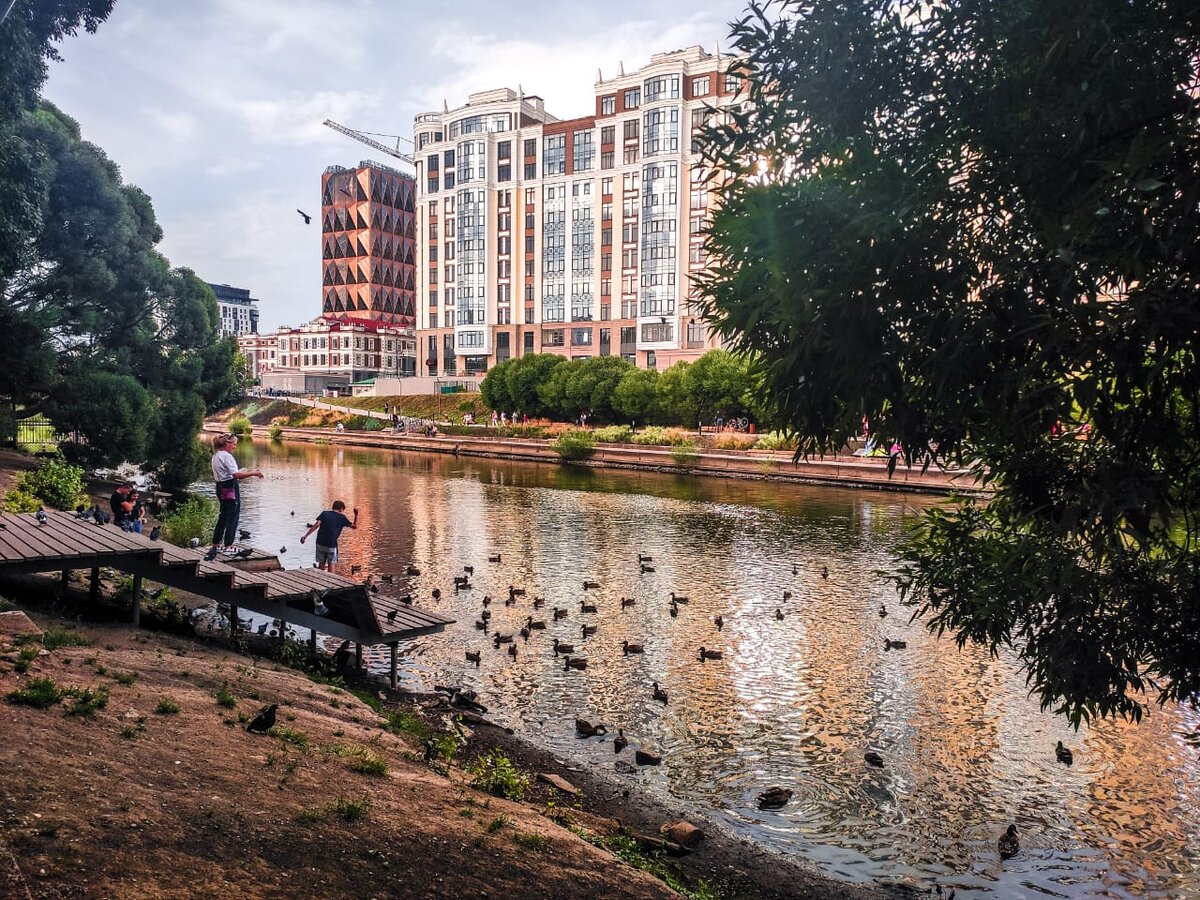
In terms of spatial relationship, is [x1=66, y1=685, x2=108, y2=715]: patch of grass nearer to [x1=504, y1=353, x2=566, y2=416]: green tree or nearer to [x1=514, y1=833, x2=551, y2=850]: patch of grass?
[x1=514, y1=833, x2=551, y2=850]: patch of grass

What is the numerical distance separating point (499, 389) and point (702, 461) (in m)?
34.2

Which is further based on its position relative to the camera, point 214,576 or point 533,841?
point 214,576

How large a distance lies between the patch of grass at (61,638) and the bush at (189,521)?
40.5ft

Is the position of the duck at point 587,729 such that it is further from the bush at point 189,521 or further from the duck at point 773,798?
the bush at point 189,521

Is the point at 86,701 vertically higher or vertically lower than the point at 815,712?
higher

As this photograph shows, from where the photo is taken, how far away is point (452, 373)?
115 meters

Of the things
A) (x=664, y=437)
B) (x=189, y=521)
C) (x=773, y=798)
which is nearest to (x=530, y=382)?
(x=664, y=437)

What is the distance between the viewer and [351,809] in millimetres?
7238

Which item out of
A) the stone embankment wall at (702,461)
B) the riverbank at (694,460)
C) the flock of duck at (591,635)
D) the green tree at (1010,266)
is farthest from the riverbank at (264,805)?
the stone embankment wall at (702,461)

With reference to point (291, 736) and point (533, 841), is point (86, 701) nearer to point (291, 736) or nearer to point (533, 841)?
point (291, 736)

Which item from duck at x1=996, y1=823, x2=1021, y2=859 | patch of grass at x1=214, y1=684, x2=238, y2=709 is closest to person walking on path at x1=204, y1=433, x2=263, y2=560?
patch of grass at x1=214, y1=684, x2=238, y2=709

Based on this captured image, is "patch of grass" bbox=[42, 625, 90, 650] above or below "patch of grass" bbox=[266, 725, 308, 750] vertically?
above

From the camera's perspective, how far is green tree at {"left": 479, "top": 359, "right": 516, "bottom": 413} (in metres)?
86.1

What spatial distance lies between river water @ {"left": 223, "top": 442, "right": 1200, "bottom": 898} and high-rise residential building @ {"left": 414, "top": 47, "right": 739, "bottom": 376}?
62698mm
